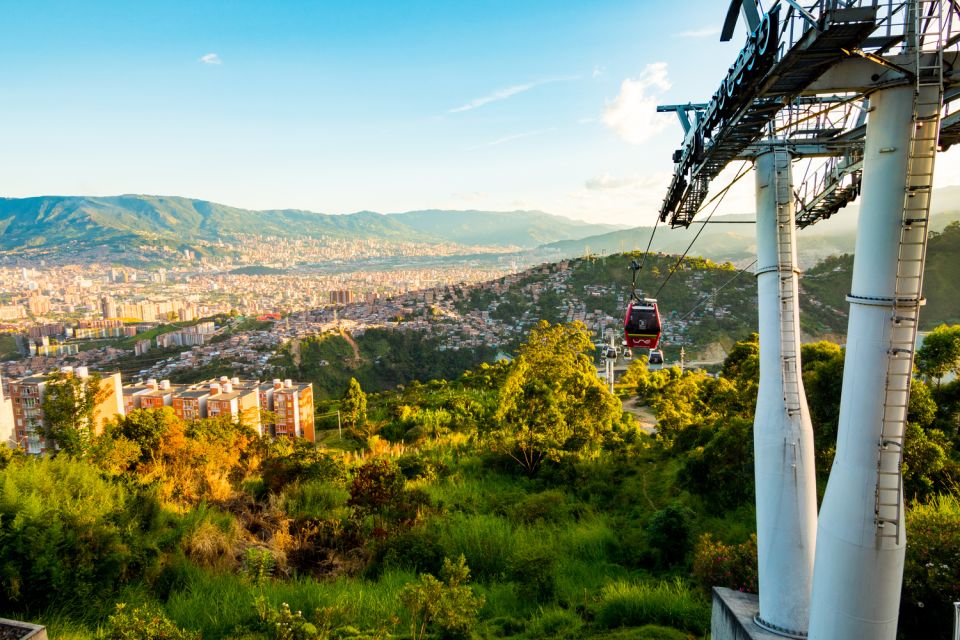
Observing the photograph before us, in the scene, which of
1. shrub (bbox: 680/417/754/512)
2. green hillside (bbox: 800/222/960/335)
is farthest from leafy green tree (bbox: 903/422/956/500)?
green hillside (bbox: 800/222/960/335)

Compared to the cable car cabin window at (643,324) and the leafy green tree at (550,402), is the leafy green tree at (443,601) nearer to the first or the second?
the cable car cabin window at (643,324)

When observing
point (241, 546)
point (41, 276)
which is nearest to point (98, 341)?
point (241, 546)

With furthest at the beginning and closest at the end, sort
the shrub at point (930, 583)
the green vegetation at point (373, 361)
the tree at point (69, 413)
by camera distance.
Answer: the green vegetation at point (373, 361) < the tree at point (69, 413) < the shrub at point (930, 583)

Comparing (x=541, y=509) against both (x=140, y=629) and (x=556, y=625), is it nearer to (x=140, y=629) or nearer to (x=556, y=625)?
(x=556, y=625)

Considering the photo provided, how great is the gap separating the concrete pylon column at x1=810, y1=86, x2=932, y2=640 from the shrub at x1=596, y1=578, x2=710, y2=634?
6.66 feet

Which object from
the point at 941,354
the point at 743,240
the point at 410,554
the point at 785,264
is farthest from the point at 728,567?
the point at 743,240

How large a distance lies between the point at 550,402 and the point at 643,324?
2.54 m

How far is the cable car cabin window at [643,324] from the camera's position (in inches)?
240

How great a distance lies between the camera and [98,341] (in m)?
54.3

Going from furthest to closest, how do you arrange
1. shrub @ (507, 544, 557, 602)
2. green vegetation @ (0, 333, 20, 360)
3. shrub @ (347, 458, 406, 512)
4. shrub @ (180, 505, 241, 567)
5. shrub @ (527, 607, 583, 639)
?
green vegetation @ (0, 333, 20, 360) < shrub @ (347, 458, 406, 512) < shrub @ (180, 505, 241, 567) < shrub @ (507, 544, 557, 602) < shrub @ (527, 607, 583, 639)

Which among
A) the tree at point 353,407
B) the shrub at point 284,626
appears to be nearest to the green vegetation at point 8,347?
the tree at point 353,407

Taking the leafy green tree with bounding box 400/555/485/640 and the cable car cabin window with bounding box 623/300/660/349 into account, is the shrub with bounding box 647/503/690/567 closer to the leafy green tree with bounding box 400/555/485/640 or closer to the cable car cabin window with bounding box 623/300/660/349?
the cable car cabin window with bounding box 623/300/660/349

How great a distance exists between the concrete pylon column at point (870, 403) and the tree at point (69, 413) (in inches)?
280

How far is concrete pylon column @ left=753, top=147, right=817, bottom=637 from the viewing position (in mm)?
3158
